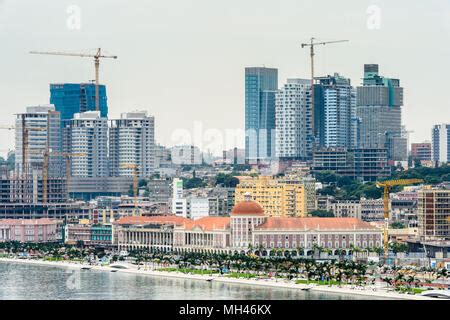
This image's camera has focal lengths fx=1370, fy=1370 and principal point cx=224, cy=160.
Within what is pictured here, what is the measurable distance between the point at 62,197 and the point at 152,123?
8.35m

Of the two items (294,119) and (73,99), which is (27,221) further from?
(294,119)

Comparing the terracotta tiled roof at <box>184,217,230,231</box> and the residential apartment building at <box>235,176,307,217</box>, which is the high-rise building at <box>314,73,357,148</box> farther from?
the terracotta tiled roof at <box>184,217,230,231</box>

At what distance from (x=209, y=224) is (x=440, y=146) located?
2050 cm

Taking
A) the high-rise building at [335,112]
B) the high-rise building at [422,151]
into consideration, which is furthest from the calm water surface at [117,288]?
the high-rise building at [335,112]

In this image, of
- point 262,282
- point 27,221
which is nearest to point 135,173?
point 27,221

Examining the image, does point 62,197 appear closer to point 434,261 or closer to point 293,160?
point 293,160

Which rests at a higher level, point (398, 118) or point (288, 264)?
point (398, 118)

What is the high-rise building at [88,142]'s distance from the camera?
167ft

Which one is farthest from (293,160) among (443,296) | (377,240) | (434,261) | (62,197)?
(443,296)

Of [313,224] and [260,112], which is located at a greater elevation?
[260,112]

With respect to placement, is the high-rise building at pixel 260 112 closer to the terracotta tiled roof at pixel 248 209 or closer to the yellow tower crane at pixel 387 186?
the yellow tower crane at pixel 387 186

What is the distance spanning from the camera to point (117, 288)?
20141 mm
